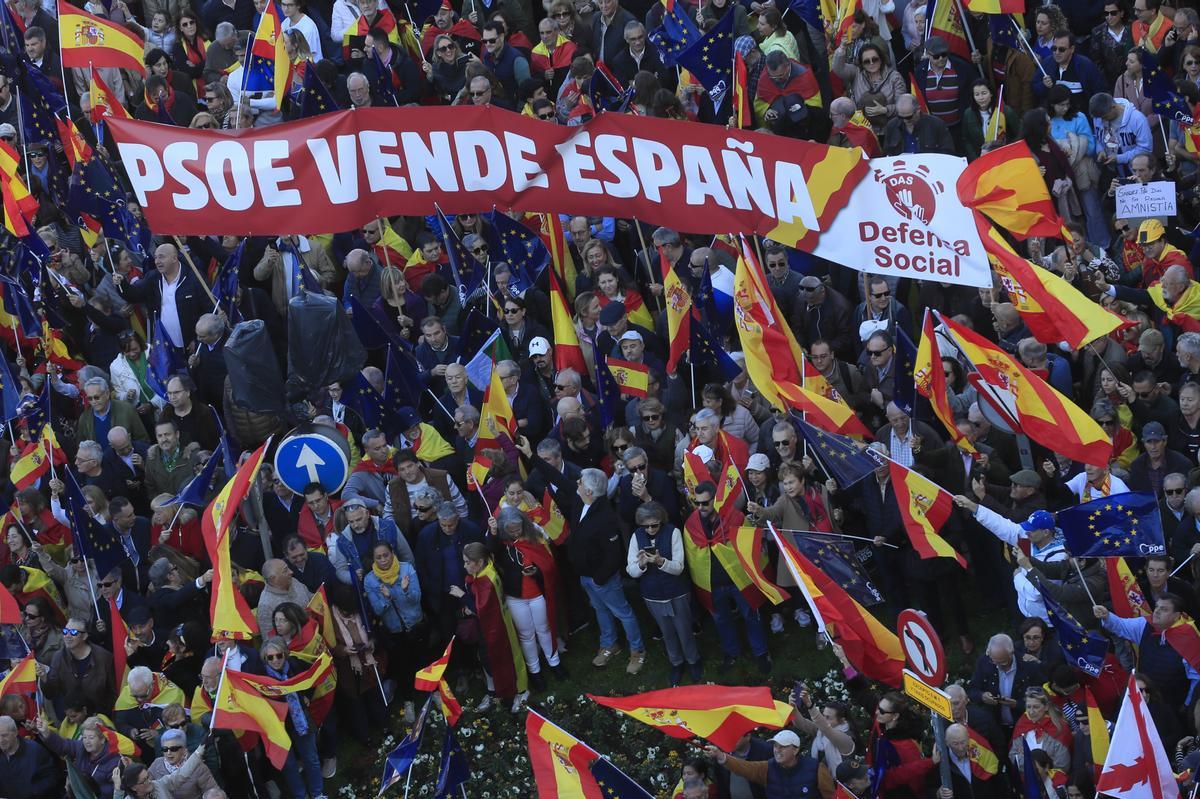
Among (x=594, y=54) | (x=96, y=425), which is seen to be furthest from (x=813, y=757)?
(x=594, y=54)

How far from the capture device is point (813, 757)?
568 inches

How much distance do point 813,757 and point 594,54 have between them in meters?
9.81

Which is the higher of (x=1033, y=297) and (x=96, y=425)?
(x=1033, y=297)

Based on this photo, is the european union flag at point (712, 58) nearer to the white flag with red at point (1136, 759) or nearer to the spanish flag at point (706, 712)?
the spanish flag at point (706, 712)

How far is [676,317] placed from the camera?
57.3 feet

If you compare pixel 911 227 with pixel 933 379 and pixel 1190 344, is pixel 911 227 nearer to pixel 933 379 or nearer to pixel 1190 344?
pixel 933 379

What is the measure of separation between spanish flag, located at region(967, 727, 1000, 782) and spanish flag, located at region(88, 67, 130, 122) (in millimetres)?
12232

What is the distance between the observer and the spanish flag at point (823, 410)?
1623cm

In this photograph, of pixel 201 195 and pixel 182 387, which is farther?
pixel 182 387

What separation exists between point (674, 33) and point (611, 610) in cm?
680

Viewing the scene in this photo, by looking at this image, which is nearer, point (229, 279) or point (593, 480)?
point (593, 480)

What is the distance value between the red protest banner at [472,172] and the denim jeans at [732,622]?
9.46 ft

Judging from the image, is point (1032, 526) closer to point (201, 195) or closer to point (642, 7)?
point (201, 195)

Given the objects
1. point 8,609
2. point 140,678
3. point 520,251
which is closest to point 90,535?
point 8,609
